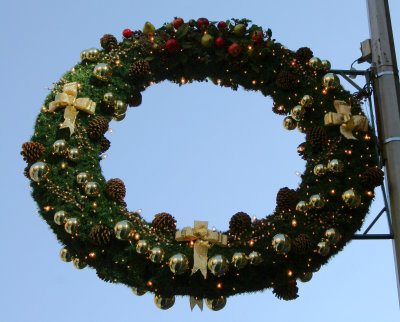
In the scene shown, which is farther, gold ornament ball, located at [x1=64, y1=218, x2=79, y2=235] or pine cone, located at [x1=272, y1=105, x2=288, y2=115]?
pine cone, located at [x1=272, y1=105, x2=288, y2=115]

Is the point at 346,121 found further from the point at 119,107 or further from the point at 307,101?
the point at 119,107

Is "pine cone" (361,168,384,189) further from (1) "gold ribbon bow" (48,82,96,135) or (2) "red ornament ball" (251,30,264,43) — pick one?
(1) "gold ribbon bow" (48,82,96,135)

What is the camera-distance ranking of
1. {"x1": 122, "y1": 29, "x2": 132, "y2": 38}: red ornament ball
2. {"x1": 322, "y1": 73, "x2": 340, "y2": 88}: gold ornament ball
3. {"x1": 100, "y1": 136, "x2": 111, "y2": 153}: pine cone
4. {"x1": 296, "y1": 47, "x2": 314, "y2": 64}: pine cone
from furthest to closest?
{"x1": 122, "y1": 29, "x2": 132, "y2": 38}: red ornament ball
{"x1": 296, "y1": 47, "x2": 314, "y2": 64}: pine cone
{"x1": 322, "y1": 73, "x2": 340, "y2": 88}: gold ornament ball
{"x1": 100, "y1": 136, "x2": 111, "y2": 153}: pine cone

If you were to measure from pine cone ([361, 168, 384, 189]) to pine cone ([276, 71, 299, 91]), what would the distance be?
105 cm

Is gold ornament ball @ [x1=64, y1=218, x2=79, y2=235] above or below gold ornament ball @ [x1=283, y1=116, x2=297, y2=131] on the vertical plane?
below

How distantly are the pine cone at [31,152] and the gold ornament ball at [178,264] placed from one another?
1.36 meters

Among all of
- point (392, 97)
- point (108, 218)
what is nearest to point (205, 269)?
point (108, 218)

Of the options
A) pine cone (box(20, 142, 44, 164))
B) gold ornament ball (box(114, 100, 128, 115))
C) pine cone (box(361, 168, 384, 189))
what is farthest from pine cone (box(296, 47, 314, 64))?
pine cone (box(20, 142, 44, 164))

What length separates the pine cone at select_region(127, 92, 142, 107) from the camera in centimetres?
661

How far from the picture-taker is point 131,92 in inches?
259

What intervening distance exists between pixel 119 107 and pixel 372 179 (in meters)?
2.18

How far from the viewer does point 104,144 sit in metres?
6.27

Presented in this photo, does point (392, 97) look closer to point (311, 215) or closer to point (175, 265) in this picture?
point (311, 215)

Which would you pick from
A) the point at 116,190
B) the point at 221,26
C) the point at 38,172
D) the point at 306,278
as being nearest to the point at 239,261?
the point at 306,278
